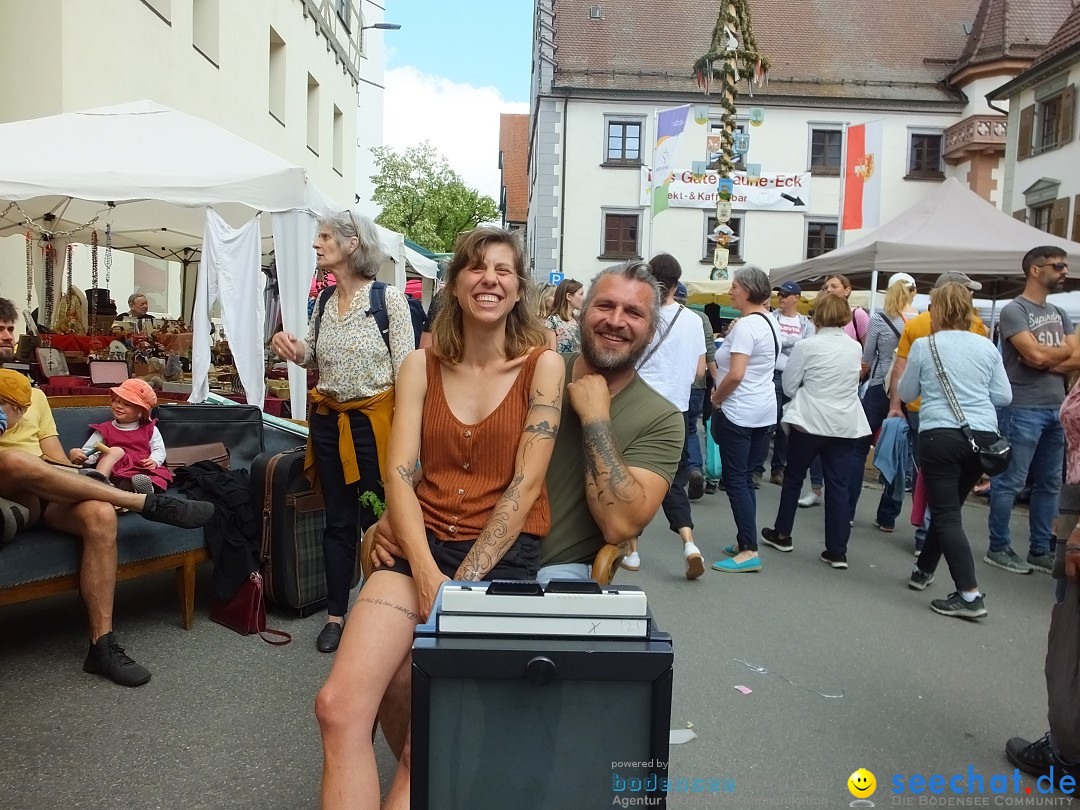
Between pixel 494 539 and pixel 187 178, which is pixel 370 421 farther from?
pixel 187 178

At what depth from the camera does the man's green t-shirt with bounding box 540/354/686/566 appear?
233cm

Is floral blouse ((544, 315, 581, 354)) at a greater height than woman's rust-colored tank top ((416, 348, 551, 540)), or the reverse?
floral blouse ((544, 315, 581, 354))

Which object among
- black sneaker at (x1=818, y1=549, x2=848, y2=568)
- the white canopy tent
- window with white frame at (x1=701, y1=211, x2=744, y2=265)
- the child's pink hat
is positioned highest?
window with white frame at (x1=701, y1=211, x2=744, y2=265)

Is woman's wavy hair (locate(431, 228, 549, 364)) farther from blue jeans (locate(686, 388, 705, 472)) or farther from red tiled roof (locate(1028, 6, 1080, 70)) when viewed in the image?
red tiled roof (locate(1028, 6, 1080, 70))

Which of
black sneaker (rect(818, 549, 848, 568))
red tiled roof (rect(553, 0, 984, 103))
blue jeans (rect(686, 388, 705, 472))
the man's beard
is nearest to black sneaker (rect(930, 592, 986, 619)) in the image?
black sneaker (rect(818, 549, 848, 568))

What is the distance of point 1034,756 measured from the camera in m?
2.87

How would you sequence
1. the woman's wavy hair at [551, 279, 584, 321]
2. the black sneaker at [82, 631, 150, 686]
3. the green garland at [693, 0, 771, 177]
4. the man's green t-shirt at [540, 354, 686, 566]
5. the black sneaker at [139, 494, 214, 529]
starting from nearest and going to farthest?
the man's green t-shirt at [540, 354, 686, 566], the black sneaker at [82, 631, 150, 686], the black sneaker at [139, 494, 214, 529], the woman's wavy hair at [551, 279, 584, 321], the green garland at [693, 0, 771, 177]

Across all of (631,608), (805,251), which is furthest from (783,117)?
(631,608)

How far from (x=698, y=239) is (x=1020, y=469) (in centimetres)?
2623

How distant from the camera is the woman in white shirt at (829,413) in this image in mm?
5285

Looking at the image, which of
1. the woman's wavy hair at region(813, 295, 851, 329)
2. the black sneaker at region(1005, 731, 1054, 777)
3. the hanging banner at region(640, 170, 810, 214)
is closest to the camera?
the black sneaker at region(1005, 731, 1054, 777)

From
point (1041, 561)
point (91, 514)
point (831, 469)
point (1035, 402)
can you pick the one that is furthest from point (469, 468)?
point (1041, 561)

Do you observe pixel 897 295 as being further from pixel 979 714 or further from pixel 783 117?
pixel 783 117

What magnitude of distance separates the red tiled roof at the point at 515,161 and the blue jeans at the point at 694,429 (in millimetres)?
49353
